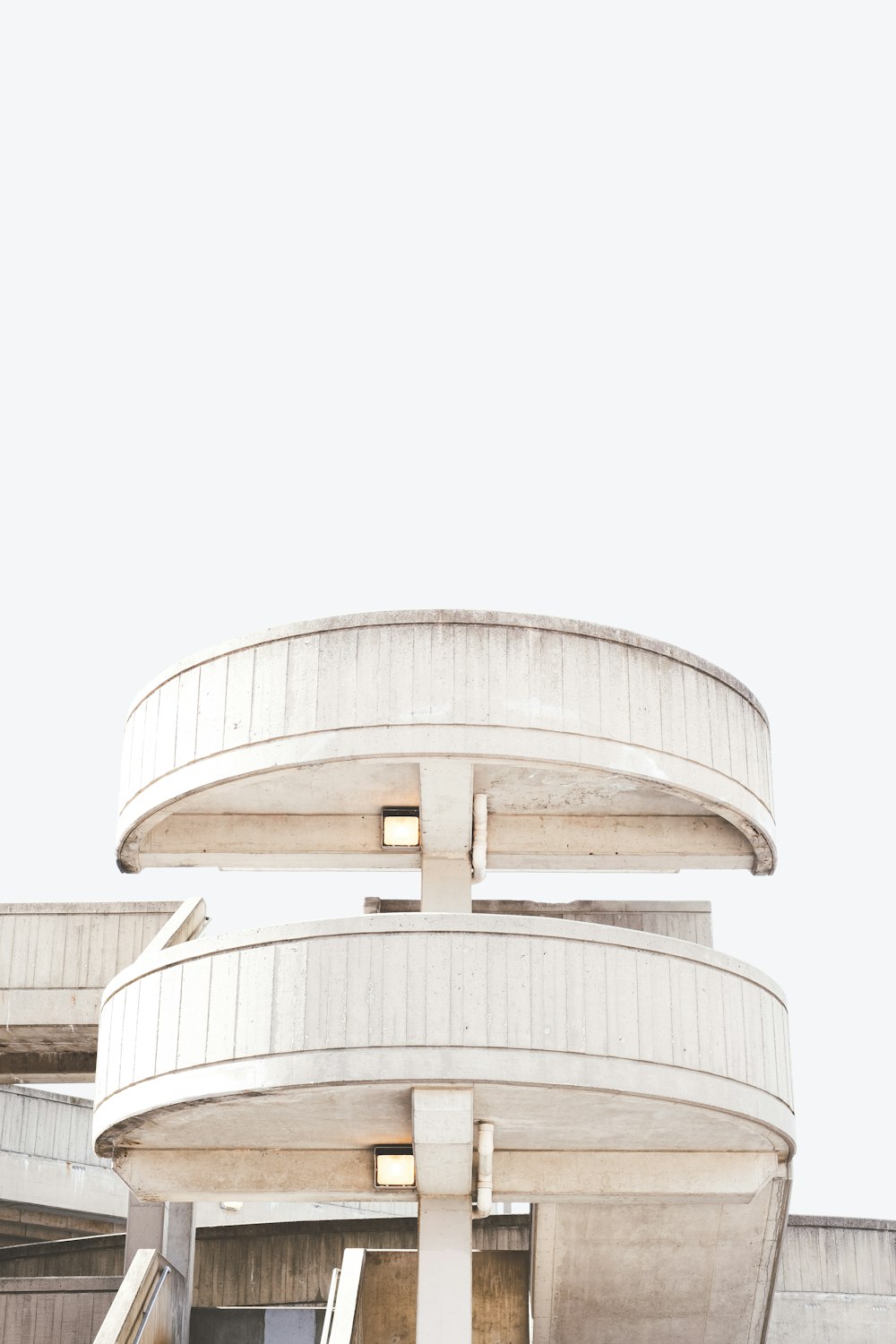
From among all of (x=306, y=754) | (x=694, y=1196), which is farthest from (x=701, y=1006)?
(x=306, y=754)

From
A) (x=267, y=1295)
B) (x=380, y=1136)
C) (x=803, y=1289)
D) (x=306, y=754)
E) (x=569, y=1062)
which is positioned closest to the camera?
(x=569, y=1062)

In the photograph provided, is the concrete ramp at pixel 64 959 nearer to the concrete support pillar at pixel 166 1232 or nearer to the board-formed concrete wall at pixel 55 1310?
the concrete support pillar at pixel 166 1232

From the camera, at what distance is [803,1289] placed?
74.8 feet

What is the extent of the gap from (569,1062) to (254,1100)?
114 inches

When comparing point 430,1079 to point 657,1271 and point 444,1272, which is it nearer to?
point 444,1272

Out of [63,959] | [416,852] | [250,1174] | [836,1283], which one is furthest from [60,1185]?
[416,852]

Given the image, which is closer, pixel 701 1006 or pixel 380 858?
pixel 701 1006

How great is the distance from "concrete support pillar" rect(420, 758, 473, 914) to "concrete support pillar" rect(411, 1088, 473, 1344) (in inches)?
104

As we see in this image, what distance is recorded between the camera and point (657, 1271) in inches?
812

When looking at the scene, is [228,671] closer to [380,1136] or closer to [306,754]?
[306,754]

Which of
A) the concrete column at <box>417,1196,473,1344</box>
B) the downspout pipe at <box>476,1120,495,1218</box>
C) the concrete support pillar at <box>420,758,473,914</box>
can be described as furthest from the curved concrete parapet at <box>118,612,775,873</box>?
the concrete column at <box>417,1196,473,1344</box>

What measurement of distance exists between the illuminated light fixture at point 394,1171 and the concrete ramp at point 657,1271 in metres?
2.85

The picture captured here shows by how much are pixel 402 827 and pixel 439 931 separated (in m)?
3.69

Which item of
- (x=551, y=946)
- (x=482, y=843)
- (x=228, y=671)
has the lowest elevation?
(x=551, y=946)
